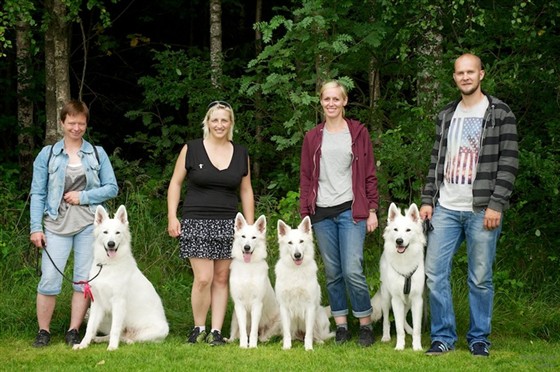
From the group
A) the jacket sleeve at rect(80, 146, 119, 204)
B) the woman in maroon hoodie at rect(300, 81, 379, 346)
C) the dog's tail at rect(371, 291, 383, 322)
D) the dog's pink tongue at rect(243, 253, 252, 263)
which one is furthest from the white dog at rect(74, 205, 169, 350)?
the dog's tail at rect(371, 291, 383, 322)

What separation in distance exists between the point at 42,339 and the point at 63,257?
728 millimetres

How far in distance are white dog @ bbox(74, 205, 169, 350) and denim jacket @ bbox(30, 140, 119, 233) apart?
0.57 ft

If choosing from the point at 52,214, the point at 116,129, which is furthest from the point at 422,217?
the point at 116,129

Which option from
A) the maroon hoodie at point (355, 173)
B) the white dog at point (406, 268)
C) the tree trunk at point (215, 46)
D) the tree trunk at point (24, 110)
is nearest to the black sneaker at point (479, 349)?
the white dog at point (406, 268)

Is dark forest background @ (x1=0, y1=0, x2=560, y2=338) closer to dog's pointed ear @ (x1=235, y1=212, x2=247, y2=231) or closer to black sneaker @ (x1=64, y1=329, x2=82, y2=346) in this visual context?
black sneaker @ (x1=64, y1=329, x2=82, y2=346)

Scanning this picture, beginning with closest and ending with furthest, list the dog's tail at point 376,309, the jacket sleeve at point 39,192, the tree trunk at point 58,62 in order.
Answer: the jacket sleeve at point 39,192, the dog's tail at point 376,309, the tree trunk at point 58,62

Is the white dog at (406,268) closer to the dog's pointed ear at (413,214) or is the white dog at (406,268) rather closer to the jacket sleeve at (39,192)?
the dog's pointed ear at (413,214)

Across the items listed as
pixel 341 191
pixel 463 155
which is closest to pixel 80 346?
pixel 341 191

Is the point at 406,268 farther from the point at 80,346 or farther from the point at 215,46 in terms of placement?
the point at 215,46

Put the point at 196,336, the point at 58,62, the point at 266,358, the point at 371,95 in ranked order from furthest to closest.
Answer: the point at 371,95, the point at 58,62, the point at 196,336, the point at 266,358

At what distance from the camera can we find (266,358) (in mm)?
5629

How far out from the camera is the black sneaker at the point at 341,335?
6.25 meters

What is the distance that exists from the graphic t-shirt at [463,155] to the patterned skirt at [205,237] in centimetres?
180

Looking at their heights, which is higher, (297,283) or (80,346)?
(297,283)
